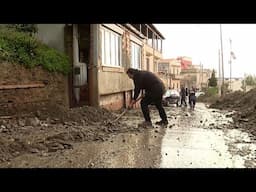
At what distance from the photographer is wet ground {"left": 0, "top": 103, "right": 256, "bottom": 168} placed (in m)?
6.88

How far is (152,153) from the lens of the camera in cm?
790

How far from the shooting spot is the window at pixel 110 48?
16.1 m

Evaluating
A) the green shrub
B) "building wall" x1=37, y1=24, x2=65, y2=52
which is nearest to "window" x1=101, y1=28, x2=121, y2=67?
"building wall" x1=37, y1=24, x2=65, y2=52

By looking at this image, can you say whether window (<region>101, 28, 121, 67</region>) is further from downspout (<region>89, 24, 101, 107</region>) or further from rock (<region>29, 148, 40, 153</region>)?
rock (<region>29, 148, 40, 153</region>)

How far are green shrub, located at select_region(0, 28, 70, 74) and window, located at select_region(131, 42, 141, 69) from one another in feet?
32.6

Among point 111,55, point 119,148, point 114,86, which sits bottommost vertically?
point 119,148

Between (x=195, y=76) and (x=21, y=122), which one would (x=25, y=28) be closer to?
(x=21, y=122)

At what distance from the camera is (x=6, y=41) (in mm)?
12180

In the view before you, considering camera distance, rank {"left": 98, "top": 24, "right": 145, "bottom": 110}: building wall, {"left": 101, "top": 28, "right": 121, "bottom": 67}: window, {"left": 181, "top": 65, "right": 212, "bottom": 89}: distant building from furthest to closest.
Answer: {"left": 181, "top": 65, "right": 212, "bottom": 89}: distant building → {"left": 101, "top": 28, "right": 121, "bottom": 67}: window → {"left": 98, "top": 24, "right": 145, "bottom": 110}: building wall

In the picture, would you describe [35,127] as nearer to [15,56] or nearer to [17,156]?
[15,56]

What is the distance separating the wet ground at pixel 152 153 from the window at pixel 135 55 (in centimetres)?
1383

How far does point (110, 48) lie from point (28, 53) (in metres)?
5.13
